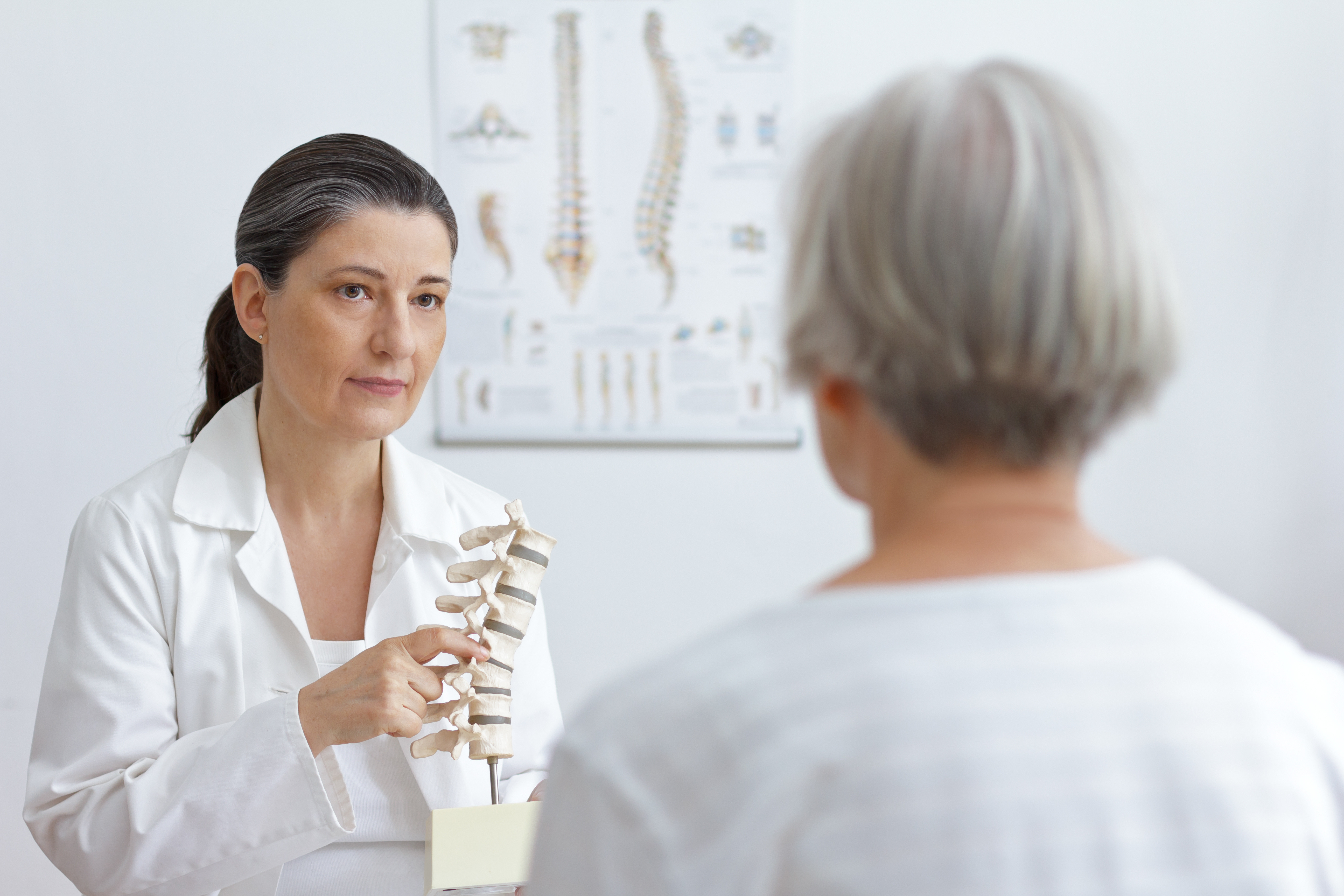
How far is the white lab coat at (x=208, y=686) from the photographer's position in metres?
1.26

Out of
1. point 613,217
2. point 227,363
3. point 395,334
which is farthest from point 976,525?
point 613,217

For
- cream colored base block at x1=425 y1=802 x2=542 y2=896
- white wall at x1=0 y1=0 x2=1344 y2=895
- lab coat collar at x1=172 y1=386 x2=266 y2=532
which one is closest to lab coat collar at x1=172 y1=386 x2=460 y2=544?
lab coat collar at x1=172 y1=386 x2=266 y2=532

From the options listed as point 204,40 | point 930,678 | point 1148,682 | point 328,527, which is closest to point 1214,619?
point 1148,682

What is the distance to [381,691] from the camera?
3.99 feet

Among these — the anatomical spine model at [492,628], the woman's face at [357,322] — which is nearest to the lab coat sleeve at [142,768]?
the anatomical spine model at [492,628]

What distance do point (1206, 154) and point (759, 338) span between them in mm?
Result: 1128

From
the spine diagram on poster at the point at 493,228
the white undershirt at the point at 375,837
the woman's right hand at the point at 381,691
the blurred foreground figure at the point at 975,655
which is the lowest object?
the white undershirt at the point at 375,837

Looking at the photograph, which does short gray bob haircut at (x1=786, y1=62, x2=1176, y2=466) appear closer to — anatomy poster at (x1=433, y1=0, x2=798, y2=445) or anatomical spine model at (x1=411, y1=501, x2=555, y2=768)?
anatomical spine model at (x1=411, y1=501, x2=555, y2=768)

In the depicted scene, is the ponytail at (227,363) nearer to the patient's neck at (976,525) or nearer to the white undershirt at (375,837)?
the white undershirt at (375,837)

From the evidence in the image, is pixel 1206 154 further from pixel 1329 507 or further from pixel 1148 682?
pixel 1148 682

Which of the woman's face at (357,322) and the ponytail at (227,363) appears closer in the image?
the woman's face at (357,322)

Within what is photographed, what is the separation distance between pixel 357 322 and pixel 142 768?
23.4 inches

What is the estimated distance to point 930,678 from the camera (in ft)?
1.73

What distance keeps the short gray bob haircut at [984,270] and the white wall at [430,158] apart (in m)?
2.08
